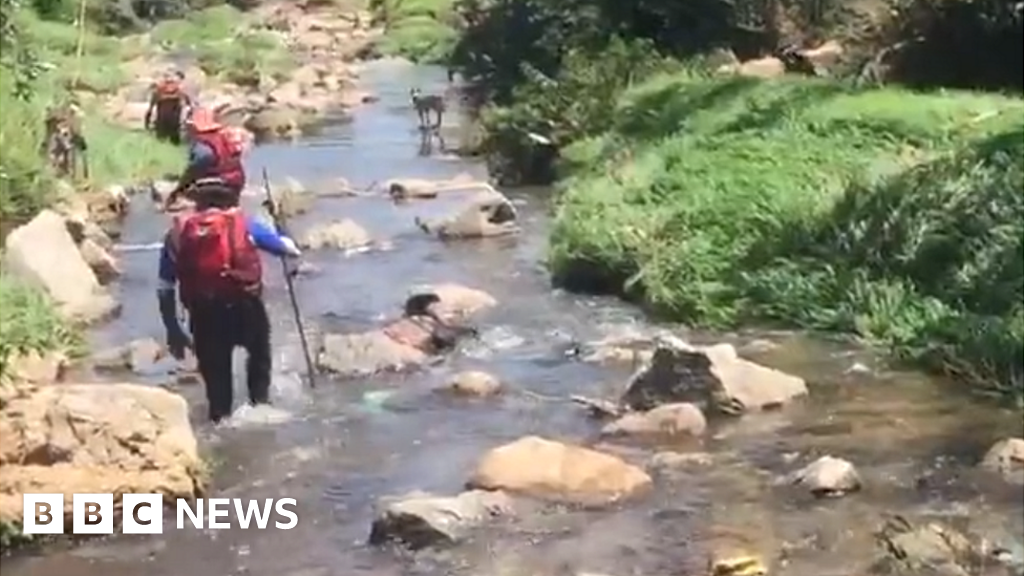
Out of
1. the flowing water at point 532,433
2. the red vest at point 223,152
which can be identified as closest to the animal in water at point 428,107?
the flowing water at point 532,433

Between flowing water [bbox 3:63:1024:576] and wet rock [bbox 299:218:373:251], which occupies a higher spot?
flowing water [bbox 3:63:1024:576]

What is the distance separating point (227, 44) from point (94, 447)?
5.98 metres

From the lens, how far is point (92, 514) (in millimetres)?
4336

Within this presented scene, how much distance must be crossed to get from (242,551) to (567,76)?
26.2ft

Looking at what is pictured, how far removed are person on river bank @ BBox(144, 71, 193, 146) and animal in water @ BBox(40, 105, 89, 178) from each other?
3.63 feet

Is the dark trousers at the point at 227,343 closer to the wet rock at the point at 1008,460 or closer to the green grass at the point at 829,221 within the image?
the wet rock at the point at 1008,460

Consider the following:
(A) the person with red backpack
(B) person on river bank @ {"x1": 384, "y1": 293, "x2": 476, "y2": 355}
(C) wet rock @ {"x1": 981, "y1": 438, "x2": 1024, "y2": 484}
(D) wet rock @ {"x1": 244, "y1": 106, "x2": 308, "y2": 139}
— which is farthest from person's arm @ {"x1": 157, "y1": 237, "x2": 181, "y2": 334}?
(D) wet rock @ {"x1": 244, "y1": 106, "x2": 308, "y2": 139}

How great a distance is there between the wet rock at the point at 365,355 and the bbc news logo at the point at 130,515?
212 centimetres

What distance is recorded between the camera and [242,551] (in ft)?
14.2

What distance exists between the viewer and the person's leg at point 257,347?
546 cm

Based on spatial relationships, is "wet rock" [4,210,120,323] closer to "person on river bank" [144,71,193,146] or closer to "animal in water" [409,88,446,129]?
"person on river bank" [144,71,193,146]

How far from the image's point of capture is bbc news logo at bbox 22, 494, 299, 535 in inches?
171

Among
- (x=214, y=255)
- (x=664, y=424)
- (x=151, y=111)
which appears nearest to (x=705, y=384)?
(x=664, y=424)

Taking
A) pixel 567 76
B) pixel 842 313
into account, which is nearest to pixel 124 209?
pixel 567 76
